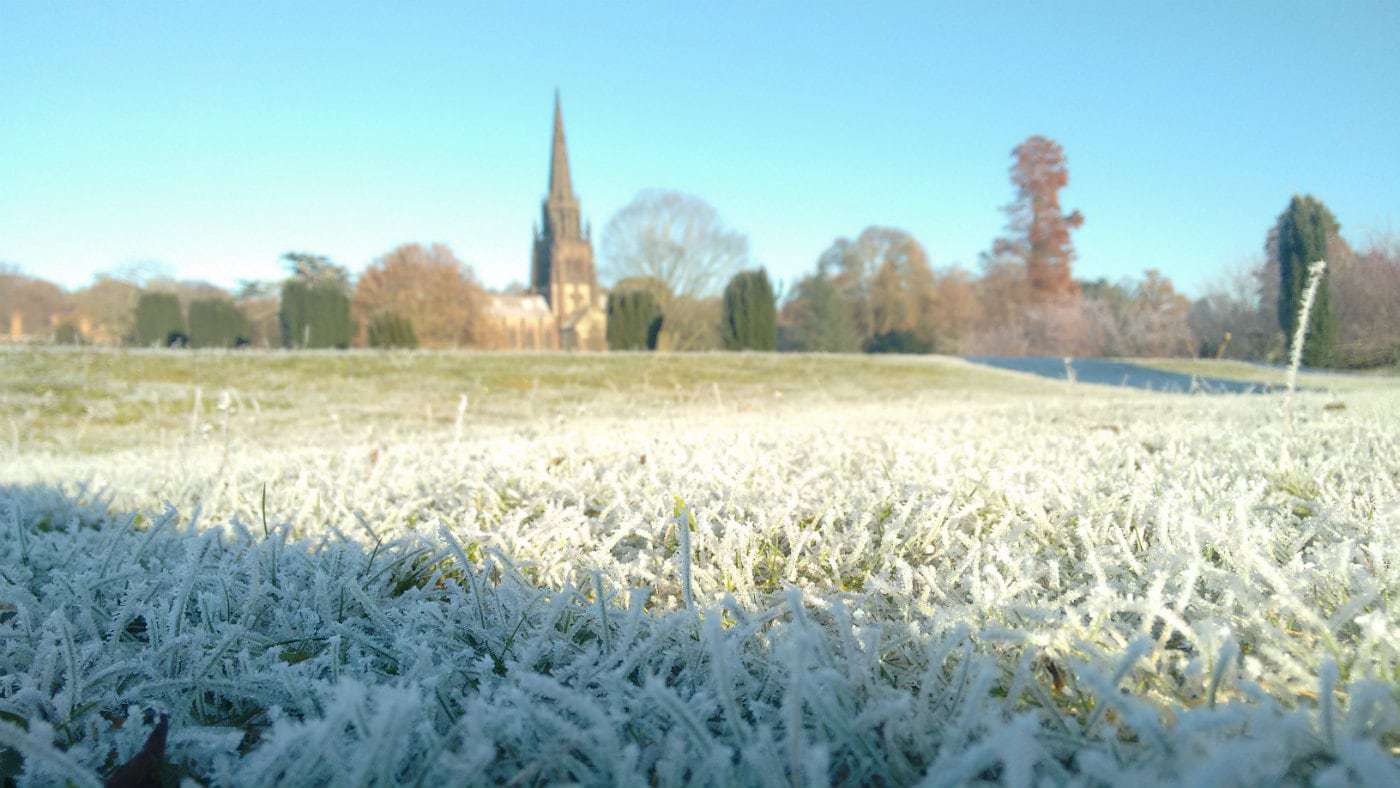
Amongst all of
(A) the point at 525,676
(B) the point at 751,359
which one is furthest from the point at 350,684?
(B) the point at 751,359

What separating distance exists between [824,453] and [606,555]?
1241 millimetres

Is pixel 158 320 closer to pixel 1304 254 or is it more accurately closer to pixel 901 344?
pixel 1304 254

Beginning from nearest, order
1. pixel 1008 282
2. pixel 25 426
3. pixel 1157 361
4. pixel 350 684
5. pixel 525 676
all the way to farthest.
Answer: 1. pixel 350 684
2. pixel 525 676
3. pixel 25 426
4. pixel 1157 361
5. pixel 1008 282

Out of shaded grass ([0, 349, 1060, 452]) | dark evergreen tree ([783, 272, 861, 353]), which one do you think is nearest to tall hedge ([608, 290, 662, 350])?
shaded grass ([0, 349, 1060, 452])

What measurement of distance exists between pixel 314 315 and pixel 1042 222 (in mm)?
35868

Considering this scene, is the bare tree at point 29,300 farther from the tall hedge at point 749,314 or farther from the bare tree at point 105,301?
the tall hedge at point 749,314

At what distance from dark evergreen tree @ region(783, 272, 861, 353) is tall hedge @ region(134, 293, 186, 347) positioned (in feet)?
90.9

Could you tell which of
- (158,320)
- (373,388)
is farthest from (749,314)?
(158,320)

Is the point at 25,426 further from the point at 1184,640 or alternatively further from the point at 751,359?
the point at 751,359

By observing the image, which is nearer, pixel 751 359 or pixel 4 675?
pixel 4 675

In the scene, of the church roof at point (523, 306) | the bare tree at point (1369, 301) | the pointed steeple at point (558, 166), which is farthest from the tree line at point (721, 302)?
the pointed steeple at point (558, 166)

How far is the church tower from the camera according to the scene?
7181 cm

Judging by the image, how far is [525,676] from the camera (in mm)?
905

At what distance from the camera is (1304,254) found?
30.6ft
